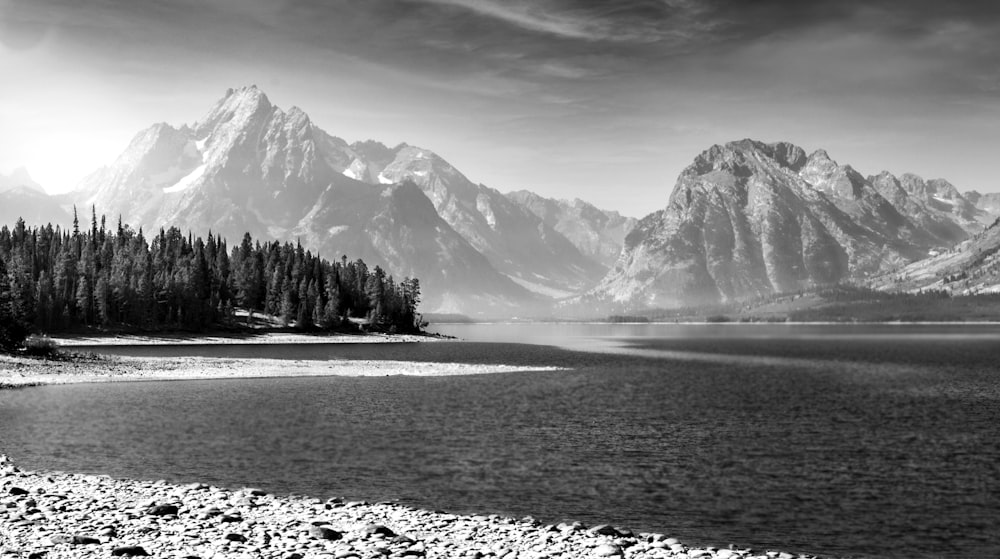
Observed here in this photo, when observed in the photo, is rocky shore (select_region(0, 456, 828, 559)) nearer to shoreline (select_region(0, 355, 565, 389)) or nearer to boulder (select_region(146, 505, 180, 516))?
boulder (select_region(146, 505, 180, 516))

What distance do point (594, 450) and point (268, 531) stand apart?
26.7 m

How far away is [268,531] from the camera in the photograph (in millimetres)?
30500

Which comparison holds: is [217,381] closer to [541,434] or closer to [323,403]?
[323,403]

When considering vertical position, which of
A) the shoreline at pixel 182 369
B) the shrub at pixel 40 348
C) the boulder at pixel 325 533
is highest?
the shrub at pixel 40 348

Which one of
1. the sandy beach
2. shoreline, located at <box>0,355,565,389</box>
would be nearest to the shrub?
shoreline, located at <box>0,355,565,389</box>

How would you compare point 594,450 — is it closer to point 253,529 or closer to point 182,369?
point 253,529

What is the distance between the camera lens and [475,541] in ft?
98.8

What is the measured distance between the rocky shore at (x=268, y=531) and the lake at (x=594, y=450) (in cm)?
328

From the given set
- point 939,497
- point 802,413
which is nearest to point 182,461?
point 939,497

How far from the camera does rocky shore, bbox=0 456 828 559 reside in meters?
27.8

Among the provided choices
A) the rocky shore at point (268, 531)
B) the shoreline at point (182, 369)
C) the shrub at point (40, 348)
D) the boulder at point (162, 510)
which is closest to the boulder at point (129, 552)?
the rocky shore at point (268, 531)

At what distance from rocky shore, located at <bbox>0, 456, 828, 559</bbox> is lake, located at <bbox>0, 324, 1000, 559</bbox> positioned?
328 cm

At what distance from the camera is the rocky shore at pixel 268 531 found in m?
27.8

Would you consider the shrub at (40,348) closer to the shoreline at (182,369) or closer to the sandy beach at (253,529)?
the shoreline at (182,369)
